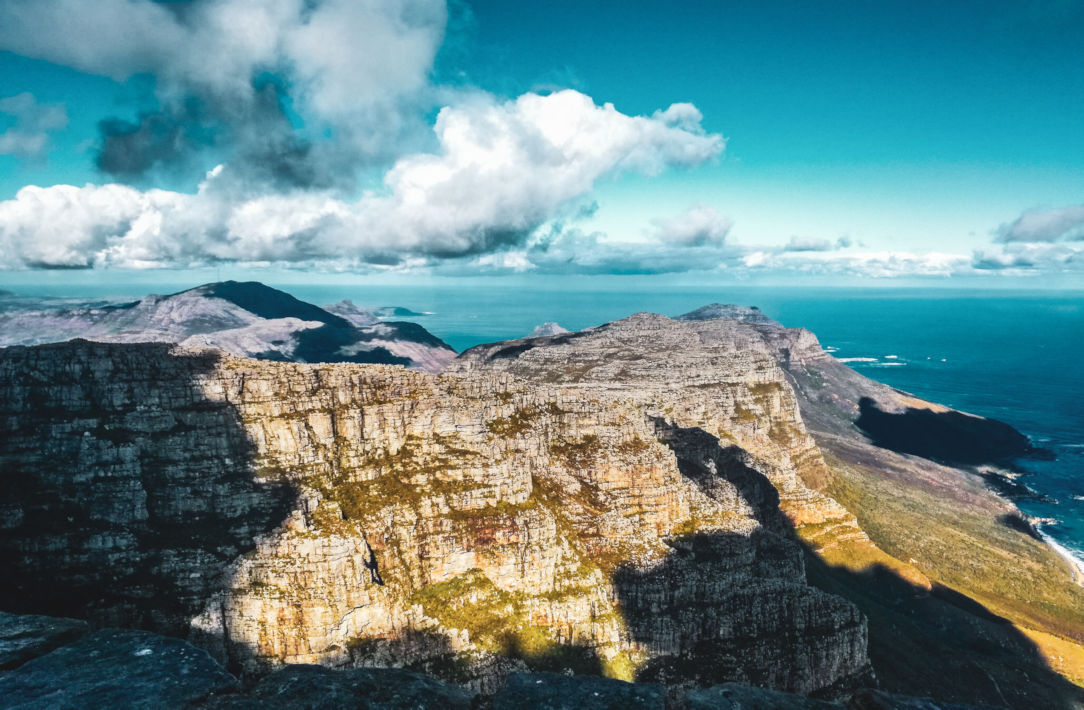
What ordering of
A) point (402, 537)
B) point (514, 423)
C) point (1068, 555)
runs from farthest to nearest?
point (1068, 555), point (514, 423), point (402, 537)

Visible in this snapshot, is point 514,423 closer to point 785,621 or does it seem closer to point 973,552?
point 785,621

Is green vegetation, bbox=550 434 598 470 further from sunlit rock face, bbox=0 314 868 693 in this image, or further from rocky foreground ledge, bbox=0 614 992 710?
rocky foreground ledge, bbox=0 614 992 710

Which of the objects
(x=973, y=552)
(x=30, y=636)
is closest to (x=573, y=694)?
(x=30, y=636)

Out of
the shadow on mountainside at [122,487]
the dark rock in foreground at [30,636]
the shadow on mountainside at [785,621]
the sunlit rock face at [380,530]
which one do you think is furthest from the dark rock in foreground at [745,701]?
the shadow on mountainside at [122,487]

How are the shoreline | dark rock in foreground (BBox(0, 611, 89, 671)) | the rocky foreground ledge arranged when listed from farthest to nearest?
1. the shoreline
2. dark rock in foreground (BBox(0, 611, 89, 671))
3. the rocky foreground ledge

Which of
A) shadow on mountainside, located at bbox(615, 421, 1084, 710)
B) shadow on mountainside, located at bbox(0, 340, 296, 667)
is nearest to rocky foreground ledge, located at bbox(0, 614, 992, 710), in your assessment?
shadow on mountainside, located at bbox(0, 340, 296, 667)

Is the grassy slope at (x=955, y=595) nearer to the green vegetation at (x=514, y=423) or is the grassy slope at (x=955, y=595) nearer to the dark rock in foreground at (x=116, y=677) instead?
the green vegetation at (x=514, y=423)
